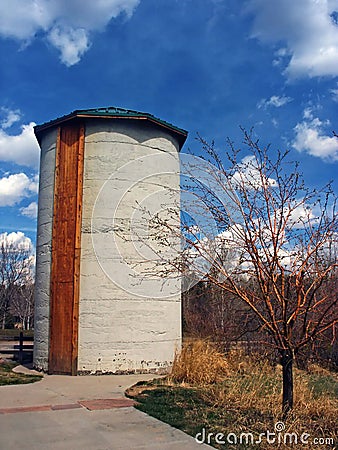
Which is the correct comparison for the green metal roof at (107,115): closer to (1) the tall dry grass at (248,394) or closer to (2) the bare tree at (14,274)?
(1) the tall dry grass at (248,394)

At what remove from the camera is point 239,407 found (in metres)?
6.51

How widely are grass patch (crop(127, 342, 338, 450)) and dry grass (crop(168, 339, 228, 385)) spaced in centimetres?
6

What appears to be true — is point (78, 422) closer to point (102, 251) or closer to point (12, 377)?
point (12, 377)

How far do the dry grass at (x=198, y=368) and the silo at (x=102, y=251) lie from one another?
65.8 inches

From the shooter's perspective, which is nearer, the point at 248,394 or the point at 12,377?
the point at 248,394

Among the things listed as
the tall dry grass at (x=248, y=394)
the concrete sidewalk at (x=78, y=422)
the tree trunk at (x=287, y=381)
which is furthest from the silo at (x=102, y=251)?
the tree trunk at (x=287, y=381)

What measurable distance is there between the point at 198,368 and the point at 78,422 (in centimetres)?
340

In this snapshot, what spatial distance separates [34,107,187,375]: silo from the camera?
10.7 meters

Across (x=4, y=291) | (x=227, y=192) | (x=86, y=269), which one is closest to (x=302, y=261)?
(x=227, y=192)

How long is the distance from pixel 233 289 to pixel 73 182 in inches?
252

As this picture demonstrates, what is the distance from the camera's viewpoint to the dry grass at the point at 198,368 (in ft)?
28.7

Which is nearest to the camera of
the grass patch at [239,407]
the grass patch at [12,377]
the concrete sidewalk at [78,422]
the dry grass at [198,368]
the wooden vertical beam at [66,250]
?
the concrete sidewalk at [78,422]

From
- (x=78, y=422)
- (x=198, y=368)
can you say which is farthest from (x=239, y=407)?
(x=198, y=368)

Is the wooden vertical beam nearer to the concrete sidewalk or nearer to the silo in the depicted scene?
the silo
